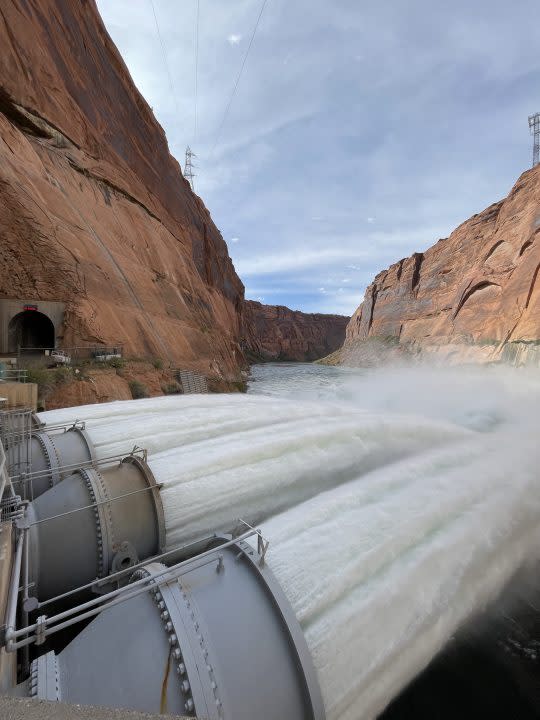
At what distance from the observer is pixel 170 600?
103 inches

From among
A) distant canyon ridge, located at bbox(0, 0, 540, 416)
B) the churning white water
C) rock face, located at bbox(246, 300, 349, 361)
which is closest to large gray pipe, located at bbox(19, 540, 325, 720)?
the churning white water

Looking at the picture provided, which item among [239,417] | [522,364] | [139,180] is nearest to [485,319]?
[522,364]

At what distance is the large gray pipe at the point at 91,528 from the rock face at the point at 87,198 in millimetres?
12151

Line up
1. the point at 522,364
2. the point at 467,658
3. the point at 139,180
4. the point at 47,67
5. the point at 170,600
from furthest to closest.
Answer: the point at 522,364 → the point at 139,180 → the point at 47,67 → the point at 467,658 → the point at 170,600

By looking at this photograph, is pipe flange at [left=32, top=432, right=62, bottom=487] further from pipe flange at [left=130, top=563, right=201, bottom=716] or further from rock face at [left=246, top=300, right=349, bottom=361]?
rock face at [left=246, top=300, right=349, bottom=361]

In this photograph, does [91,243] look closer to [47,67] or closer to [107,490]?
[47,67]

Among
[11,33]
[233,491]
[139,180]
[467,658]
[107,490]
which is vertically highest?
[11,33]

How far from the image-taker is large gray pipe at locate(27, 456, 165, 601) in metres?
3.68

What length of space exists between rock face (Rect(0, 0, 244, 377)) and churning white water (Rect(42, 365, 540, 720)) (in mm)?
9160

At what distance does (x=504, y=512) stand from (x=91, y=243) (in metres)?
19.8

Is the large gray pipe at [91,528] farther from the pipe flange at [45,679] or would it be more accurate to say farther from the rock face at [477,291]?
the rock face at [477,291]

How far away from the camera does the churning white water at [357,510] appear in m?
3.22

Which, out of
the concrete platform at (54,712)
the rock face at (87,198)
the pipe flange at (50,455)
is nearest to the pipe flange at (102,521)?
the pipe flange at (50,455)

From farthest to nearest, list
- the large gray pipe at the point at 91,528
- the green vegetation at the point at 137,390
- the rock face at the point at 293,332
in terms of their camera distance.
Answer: the rock face at the point at 293,332 → the green vegetation at the point at 137,390 → the large gray pipe at the point at 91,528
